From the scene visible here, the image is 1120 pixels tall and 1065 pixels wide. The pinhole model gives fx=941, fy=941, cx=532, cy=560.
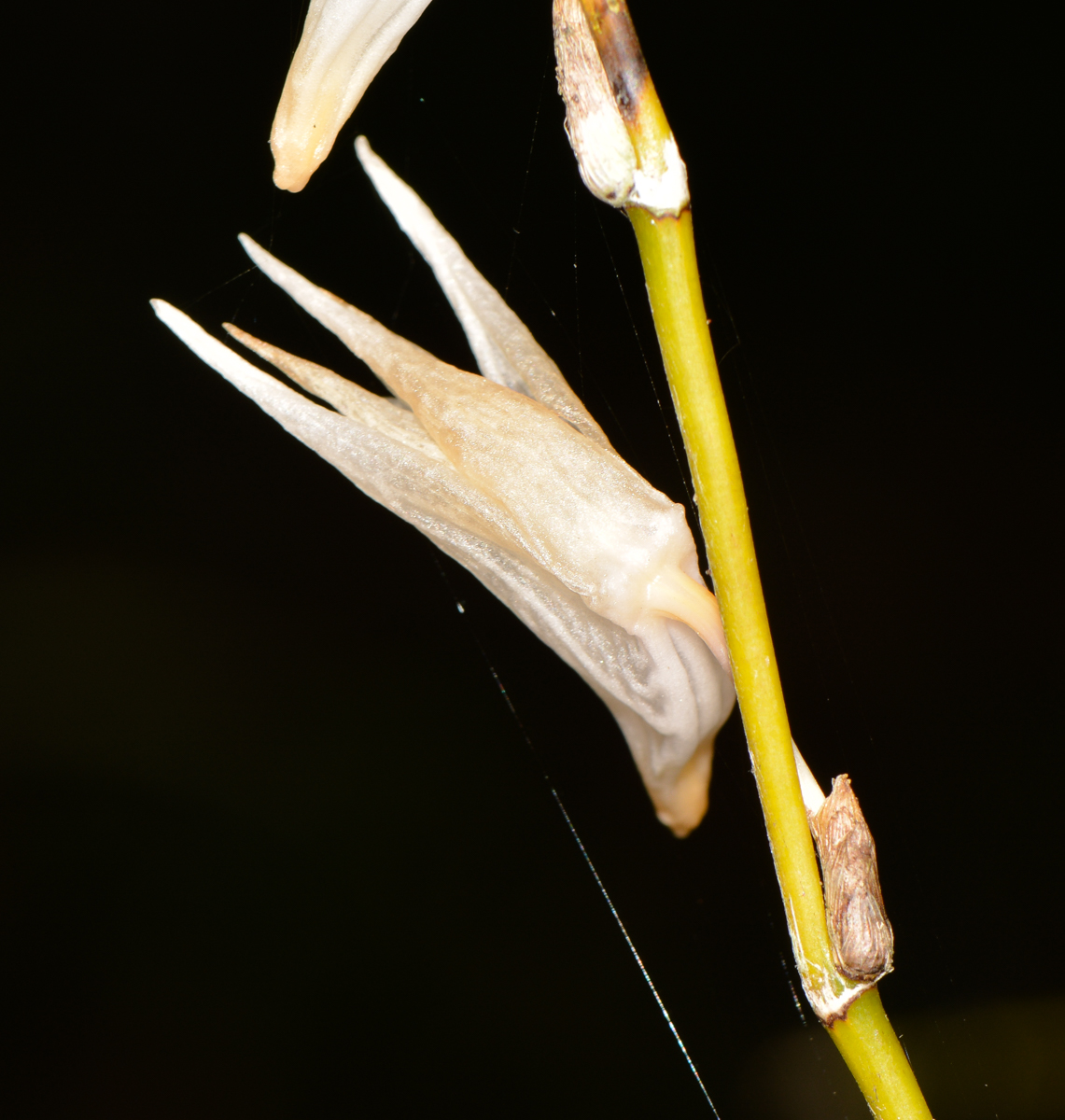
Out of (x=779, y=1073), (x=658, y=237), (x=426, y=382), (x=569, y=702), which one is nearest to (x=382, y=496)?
(x=426, y=382)

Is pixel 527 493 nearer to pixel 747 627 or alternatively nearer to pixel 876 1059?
pixel 747 627

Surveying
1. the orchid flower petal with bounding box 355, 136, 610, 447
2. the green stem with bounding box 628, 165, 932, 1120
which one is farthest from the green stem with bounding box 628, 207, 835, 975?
the orchid flower petal with bounding box 355, 136, 610, 447

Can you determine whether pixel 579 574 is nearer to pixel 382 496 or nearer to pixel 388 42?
pixel 382 496

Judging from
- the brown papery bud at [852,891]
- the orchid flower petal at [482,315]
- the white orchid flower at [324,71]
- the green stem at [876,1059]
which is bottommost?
the green stem at [876,1059]

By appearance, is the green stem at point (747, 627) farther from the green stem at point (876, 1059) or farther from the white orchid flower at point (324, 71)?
the white orchid flower at point (324, 71)

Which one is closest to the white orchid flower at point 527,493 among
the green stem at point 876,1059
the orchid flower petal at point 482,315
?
the orchid flower petal at point 482,315

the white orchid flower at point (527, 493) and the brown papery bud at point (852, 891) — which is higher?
the white orchid flower at point (527, 493)

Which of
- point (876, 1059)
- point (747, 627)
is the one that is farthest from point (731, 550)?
point (876, 1059)
